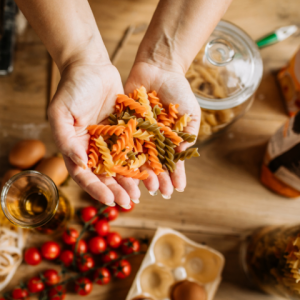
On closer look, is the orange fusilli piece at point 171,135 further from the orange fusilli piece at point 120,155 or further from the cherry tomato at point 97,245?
the cherry tomato at point 97,245

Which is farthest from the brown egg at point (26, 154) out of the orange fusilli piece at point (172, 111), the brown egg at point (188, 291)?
the brown egg at point (188, 291)

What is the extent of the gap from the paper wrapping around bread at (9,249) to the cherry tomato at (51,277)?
0.14 meters

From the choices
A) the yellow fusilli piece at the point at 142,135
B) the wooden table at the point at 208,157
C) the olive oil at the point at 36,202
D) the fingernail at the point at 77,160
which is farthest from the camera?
the wooden table at the point at 208,157

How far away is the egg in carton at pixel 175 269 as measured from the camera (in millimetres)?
1231

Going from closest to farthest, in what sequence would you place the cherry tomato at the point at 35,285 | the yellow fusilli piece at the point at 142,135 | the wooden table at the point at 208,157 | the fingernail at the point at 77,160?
the fingernail at the point at 77,160
the yellow fusilli piece at the point at 142,135
the cherry tomato at the point at 35,285
the wooden table at the point at 208,157

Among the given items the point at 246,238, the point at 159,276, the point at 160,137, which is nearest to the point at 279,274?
the point at 246,238

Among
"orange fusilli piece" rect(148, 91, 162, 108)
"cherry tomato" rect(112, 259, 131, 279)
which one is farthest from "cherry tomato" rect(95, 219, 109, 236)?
"orange fusilli piece" rect(148, 91, 162, 108)

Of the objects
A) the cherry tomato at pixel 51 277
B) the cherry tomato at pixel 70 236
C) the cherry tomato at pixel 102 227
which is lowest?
the cherry tomato at pixel 51 277

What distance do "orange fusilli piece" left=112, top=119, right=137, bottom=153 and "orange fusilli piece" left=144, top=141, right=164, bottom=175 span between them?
9cm

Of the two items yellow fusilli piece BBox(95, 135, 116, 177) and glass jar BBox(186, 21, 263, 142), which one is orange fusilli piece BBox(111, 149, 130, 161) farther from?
glass jar BBox(186, 21, 263, 142)

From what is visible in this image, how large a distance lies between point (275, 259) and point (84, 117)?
0.90 meters

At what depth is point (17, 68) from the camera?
147 cm

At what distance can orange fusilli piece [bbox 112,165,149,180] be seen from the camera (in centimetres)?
95

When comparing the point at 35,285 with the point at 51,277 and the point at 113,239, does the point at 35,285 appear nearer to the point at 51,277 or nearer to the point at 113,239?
the point at 51,277
